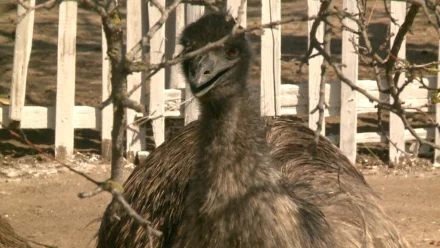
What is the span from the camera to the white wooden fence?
7672mm

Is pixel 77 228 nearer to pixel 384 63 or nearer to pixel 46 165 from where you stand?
pixel 46 165

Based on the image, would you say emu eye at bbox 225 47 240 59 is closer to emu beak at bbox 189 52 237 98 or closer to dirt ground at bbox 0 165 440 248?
emu beak at bbox 189 52 237 98

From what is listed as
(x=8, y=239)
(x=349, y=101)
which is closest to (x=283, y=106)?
(x=349, y=101)

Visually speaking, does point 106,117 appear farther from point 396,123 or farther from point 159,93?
point 396,123

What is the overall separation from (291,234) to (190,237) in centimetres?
44

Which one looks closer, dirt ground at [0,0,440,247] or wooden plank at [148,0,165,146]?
dirt ground at [0,0,440,247]

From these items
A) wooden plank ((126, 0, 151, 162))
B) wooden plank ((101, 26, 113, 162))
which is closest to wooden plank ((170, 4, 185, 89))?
wooden plank ((126, 0, 151, 162))

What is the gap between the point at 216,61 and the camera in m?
3.66

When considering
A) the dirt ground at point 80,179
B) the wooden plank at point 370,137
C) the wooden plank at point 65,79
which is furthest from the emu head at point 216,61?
the wooden plank at point 370,137

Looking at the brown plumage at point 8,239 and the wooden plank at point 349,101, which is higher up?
the wooden plank at point 349,101

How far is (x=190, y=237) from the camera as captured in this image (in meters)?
3.76

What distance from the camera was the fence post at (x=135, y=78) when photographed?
767 cm

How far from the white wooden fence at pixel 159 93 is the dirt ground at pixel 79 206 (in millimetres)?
384

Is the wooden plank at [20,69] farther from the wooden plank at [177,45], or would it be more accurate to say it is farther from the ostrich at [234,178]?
the ostrich at [234,178]
